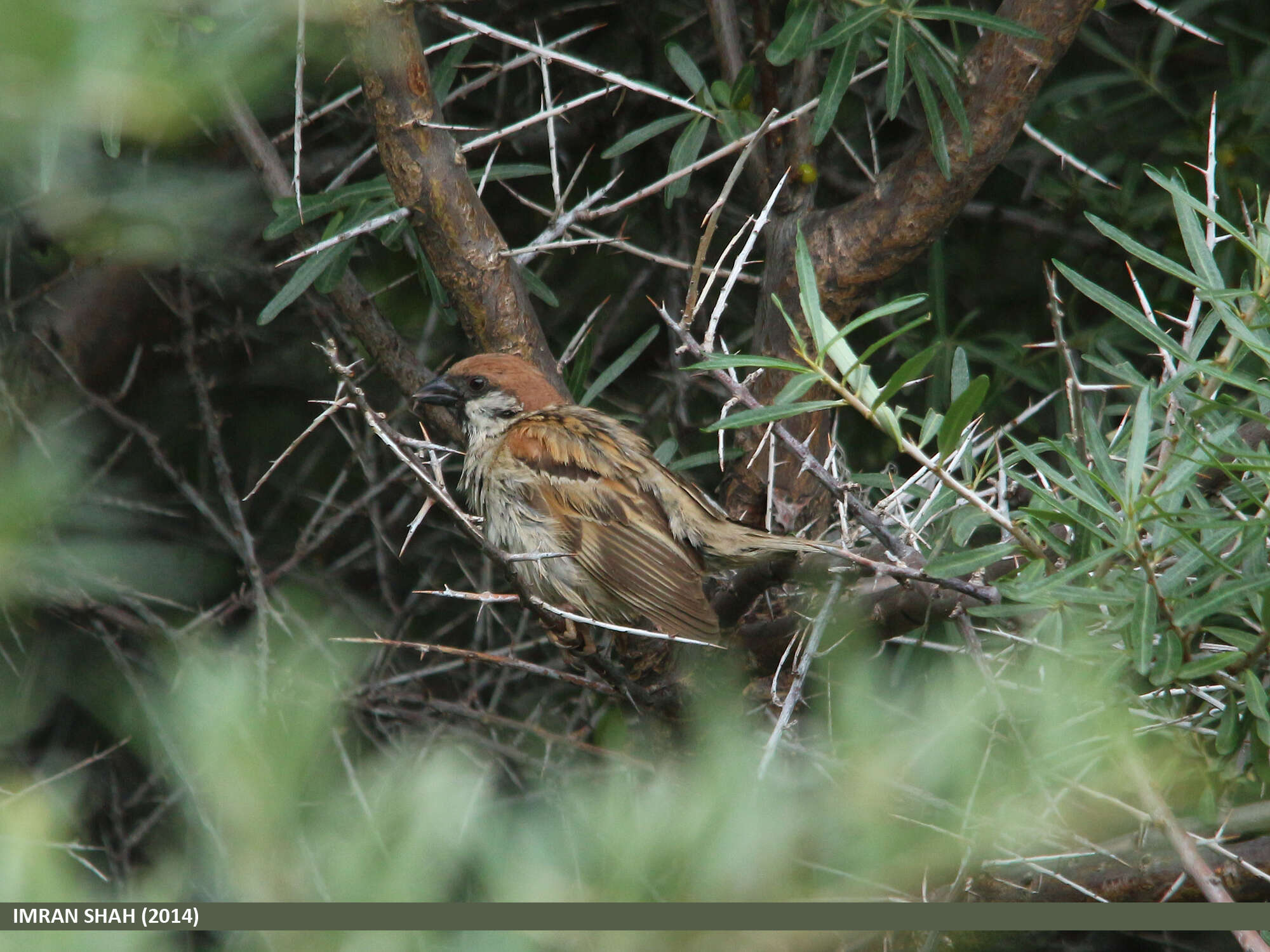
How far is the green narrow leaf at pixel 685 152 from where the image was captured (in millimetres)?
2855

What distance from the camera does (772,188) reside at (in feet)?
9.91

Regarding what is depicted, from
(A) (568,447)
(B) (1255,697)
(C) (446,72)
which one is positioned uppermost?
(C) (446,72)

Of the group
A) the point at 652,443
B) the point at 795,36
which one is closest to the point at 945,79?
the point at 795,36

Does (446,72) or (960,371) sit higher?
(446,72)

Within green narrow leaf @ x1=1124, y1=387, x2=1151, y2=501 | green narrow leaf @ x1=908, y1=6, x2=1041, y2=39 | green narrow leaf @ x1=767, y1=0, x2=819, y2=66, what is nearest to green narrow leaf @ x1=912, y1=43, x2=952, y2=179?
green narrow leaf @ x1=908, y1=6, x2=1041, y2=39

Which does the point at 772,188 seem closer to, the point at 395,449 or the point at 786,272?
the point at 786,272

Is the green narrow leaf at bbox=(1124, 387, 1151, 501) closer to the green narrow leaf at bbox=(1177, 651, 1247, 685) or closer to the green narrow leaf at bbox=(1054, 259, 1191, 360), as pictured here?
the green narrow leaf at bbox=(1054, 259, 1191, 360)

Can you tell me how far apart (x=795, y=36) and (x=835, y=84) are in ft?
0.48

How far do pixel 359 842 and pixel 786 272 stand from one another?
2.47 metres

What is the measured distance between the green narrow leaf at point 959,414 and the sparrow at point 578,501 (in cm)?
131

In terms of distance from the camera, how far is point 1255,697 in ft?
5.26

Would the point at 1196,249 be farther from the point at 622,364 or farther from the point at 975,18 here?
the point at 622,364

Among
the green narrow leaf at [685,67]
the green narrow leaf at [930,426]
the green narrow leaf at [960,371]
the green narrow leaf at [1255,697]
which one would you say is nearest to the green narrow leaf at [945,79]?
the green narrow leaf at [685,67]

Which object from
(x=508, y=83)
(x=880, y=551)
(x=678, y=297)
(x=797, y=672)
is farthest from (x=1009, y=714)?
(x=508, y=83)
